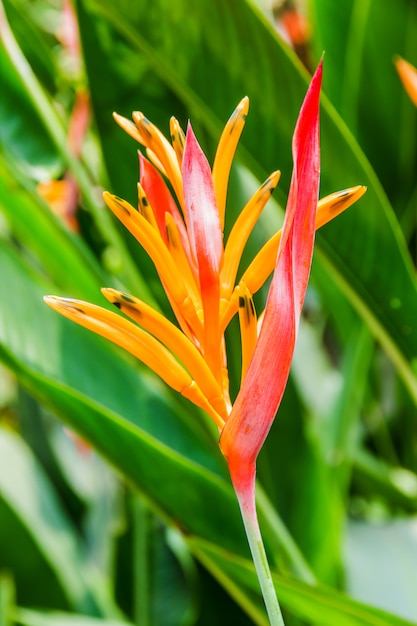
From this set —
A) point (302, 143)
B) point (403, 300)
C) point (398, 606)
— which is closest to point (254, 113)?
point (403, 300)

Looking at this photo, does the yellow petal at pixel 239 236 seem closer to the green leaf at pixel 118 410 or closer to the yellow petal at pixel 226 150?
the yellow petal at pixel 226 150

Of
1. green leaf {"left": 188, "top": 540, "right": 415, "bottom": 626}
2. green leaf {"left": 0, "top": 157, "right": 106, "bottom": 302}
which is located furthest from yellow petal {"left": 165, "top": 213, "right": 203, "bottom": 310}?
green leaf {"left": 0, "top": 157, "right": 106, "bottom": 302}

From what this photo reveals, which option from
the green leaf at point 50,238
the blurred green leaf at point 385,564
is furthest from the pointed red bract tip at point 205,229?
the blurred green leaf at point 385,564

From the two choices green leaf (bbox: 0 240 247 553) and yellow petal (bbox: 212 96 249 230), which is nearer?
yellow petal (bbox: 212 96 249 230)

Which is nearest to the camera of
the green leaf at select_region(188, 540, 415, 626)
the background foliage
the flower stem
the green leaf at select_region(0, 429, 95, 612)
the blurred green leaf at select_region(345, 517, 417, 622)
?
the flower stem

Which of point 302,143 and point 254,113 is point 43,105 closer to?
point 254,113

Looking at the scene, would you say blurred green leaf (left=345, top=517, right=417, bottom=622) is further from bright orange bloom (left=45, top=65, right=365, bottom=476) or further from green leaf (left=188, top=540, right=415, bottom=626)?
bright orange bloom (left=45, top=65, right=365, bottom=476)
